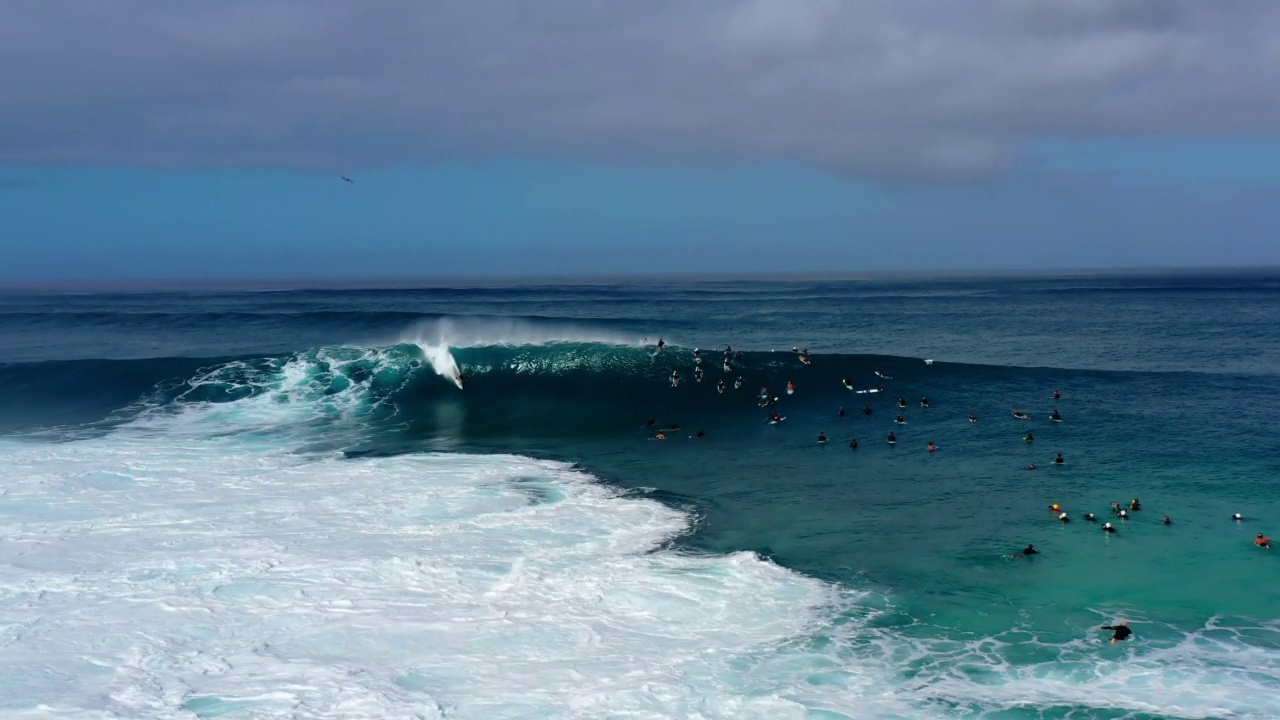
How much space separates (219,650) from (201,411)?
23344mm

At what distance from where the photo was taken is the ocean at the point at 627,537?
12367mm

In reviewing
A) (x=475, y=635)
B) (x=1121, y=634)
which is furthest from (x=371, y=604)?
(x=1121, y=634)

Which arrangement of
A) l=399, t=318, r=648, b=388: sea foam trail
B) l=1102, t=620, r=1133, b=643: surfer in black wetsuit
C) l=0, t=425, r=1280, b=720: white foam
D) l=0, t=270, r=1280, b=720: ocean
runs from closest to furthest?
1. l=0, t=425, r=1280, b=720: white foam
2. l=0, t=270, r=1280, b=720: ocean
3. l=1102, t=620, r=1133, b=643: surfer in black wetsuit
4. l=399, t=318, r=648, b=388: sea foam trail

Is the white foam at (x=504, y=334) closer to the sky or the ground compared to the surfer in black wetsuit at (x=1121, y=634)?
closer to the sky

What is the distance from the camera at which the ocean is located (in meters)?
12.4

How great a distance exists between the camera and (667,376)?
3800 cm

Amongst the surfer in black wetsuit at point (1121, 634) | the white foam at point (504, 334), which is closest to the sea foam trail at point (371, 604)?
the surfer in black wetsuit at point (1121, 634)

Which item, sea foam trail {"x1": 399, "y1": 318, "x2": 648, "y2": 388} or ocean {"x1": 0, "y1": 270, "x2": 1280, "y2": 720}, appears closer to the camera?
ocean {"x1": 0, "y1": 270, "x2": 1280, "y2": 720}

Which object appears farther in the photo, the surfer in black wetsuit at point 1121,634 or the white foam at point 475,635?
the surfer in black wetsuit at point 1121,634

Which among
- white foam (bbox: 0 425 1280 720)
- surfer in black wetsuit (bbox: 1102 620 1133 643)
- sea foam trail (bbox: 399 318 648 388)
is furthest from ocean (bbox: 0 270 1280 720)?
sea foam trail (bbox: 399 318 648 388)

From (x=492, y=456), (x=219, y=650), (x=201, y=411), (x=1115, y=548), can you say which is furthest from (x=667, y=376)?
(x=219, y=650)

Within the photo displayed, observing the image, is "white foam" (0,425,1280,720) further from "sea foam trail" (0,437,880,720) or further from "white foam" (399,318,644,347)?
"white foam" (399,318,644,347)

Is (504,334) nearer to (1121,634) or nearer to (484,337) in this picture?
(484,337)

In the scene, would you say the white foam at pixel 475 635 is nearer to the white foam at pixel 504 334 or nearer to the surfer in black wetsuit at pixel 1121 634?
the surfer in black wetsuit at pixel 1121 634
